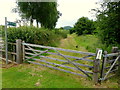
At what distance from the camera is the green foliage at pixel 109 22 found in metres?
5.97

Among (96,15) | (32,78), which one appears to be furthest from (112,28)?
(32,78)

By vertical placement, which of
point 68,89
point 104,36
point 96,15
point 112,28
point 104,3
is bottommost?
point 68,89

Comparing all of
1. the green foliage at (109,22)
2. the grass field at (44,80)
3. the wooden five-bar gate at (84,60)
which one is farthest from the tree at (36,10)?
the grass field at (44,80)

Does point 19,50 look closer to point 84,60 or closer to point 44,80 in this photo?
point 44,80

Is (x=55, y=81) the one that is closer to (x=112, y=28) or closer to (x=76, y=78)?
(x=76, y=78)

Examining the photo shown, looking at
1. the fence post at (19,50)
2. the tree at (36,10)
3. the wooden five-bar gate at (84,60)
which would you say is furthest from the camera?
the tree at (36,10)

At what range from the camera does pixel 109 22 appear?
246 inches

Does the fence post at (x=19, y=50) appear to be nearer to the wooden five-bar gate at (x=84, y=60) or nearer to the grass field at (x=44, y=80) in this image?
the wooden five-bar gate at (x=84, y=60)

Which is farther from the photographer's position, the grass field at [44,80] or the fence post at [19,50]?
the fence post at [19,50]

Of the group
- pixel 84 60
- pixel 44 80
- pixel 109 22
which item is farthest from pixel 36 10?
pixel 44 80

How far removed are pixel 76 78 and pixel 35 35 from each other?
5183 mm

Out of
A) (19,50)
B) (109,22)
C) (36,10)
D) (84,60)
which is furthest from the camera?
(36,10)

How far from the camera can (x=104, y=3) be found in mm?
6625

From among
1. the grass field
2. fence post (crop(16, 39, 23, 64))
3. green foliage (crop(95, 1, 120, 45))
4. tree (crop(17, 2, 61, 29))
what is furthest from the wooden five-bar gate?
tree (crop(17, 2, 61, 29))
